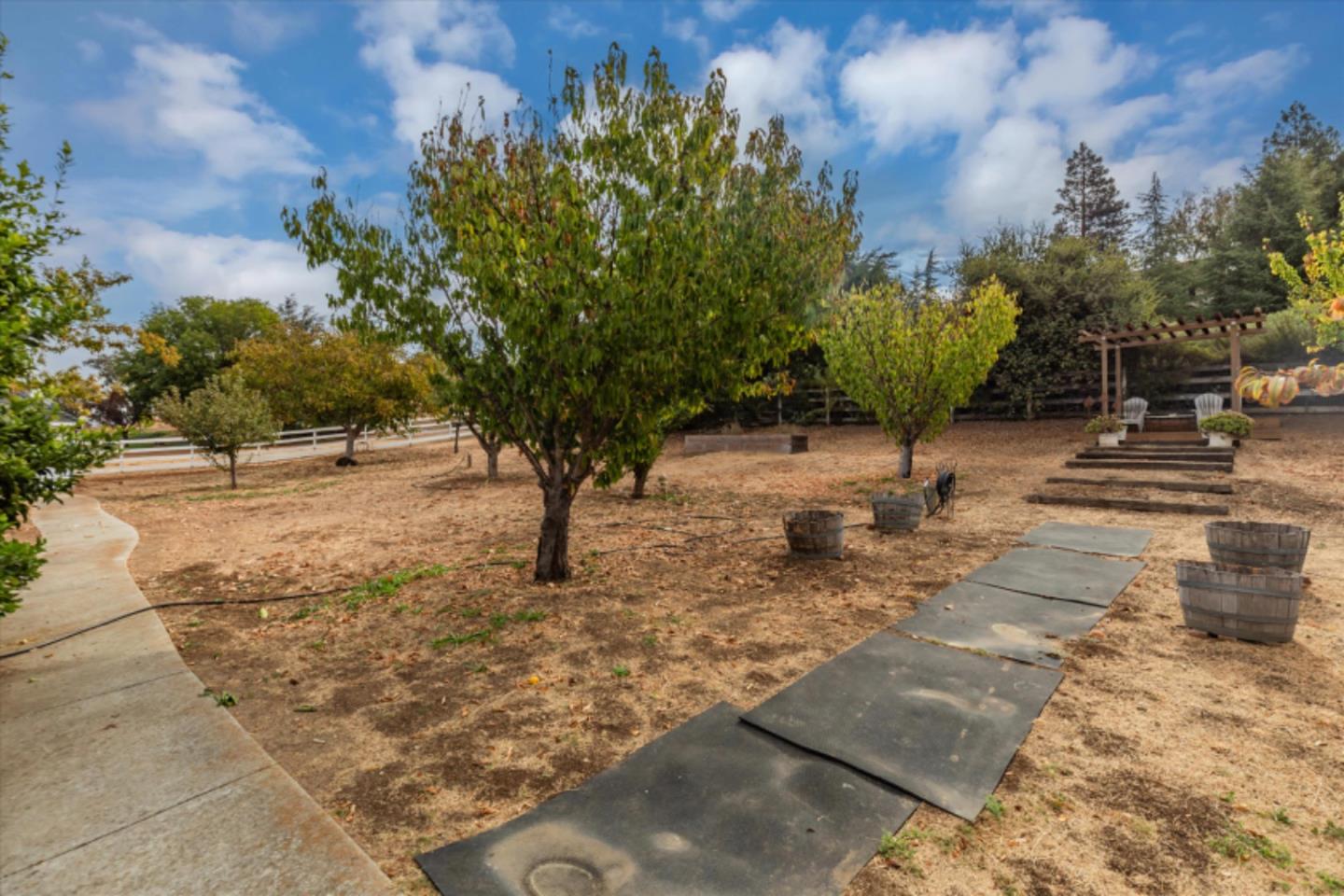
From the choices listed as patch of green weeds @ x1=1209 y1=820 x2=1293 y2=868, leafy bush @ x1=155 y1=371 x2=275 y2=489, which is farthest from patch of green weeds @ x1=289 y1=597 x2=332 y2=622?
leafy bush @ x1=155 y1=371 x2=275 y2=489

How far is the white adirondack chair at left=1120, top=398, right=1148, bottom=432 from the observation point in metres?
13.4

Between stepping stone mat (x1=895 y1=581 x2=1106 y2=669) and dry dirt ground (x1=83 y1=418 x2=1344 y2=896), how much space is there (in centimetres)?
18

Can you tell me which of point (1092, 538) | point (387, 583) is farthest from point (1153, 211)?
point (387, 583)

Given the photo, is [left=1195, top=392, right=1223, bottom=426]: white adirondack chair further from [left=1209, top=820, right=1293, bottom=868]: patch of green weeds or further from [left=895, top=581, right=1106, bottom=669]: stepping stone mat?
[left=1209, top=820, right=1293, bottom=868]: patch of green weeds

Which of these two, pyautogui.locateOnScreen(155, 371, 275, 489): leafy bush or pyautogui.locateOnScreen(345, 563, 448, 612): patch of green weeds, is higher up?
pyautogui.locateOnScreen(155, 371, 275, 489): leafy bush

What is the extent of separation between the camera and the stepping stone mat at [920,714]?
2568mm

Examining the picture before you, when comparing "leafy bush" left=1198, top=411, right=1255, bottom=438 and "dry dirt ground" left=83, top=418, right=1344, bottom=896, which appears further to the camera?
"leafy bush" left=1198, top=411, right=1255, bottom=438

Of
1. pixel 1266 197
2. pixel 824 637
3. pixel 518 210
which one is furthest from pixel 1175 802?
pixel 1266 197

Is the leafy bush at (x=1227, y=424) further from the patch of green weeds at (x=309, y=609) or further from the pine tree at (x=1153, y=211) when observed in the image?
the pine tree at (x=1153, y=211)

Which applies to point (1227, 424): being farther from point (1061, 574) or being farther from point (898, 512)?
point (1061, 574)

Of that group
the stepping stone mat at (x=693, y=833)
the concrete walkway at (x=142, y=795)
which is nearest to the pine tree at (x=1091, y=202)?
the stepping stone mat at (x=693, y=833)

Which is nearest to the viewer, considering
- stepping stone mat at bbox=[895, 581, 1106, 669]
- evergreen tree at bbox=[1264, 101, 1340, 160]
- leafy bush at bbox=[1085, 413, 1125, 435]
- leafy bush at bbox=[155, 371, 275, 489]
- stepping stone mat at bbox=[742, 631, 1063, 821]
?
stepping stone mat at bbox=[742, 631, 1063, 821]

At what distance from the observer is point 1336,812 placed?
90.6 inches

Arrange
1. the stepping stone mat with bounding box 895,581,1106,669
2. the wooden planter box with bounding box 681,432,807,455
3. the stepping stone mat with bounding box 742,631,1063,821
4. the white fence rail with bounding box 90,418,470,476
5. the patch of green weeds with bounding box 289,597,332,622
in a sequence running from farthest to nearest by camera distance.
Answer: the white fence rail with bounding box 90,418,470,476 → the wooden planter box with bounding box 681,432,807,455 → the patch of green weeds with bounding box 289,597,332,622 → the stepping stone mat with bounding box 895,581,1106,669 → the stepping stone mat with bounding box 742,631,1063,821
